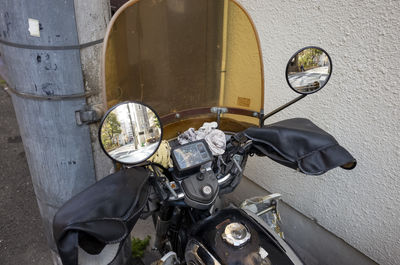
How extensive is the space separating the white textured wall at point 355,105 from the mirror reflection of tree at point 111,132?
1.57 m

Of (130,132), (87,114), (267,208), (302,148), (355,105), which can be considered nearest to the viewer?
(130,132)

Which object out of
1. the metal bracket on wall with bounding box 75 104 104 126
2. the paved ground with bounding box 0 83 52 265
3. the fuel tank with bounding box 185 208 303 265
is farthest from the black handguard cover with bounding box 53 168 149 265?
the paved ground with bounding box 0 83 52 265

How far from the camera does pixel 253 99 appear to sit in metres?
1.47

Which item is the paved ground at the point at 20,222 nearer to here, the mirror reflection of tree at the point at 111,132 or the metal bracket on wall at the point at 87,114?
the metal bracket on wall at the point at 87,114

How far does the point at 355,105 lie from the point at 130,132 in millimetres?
1548

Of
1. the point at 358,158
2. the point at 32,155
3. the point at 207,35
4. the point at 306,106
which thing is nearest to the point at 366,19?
the point at 306,106

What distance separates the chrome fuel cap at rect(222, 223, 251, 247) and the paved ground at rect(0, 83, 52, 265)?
198 centimetres

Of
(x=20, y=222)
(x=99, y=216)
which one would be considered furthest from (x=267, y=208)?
(x=20, y=222)

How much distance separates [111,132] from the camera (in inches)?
36.4

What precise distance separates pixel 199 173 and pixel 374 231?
151cm

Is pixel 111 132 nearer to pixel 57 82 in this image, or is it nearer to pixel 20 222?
pixel 57 82

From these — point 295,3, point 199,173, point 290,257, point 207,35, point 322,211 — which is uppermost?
point 295,3

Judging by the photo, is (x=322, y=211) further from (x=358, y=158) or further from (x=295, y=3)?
(x=295, y=3)

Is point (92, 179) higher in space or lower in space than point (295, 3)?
lower
